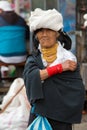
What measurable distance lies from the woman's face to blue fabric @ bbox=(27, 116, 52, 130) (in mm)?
631

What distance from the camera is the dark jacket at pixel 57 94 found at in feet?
9.60

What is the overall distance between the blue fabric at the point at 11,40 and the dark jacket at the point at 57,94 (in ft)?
9.23

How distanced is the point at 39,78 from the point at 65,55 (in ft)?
1.02

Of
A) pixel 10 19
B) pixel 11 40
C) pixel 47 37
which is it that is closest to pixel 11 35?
pixel 11 40

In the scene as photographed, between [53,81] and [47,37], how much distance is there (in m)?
0.38

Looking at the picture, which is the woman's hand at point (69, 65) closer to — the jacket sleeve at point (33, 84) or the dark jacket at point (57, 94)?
the dark jacket at point (57, 94)

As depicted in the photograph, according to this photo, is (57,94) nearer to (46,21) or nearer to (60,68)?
(60,68)

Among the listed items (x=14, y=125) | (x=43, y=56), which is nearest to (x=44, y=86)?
(x=43, y=56)

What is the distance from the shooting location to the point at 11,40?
5.72m

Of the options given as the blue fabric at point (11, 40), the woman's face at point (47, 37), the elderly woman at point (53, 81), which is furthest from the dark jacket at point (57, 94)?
the blue fabric at point (11, 40)

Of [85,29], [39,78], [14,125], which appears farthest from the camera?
[85,29]

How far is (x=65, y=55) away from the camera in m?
3.00

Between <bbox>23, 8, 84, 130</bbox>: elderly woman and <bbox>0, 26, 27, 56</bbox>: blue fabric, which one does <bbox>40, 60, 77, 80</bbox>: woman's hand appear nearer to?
<bbox>23, 8, 84, 130</bbox>: elderly woman

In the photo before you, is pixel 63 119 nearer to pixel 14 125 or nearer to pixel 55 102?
pixel 55 102
